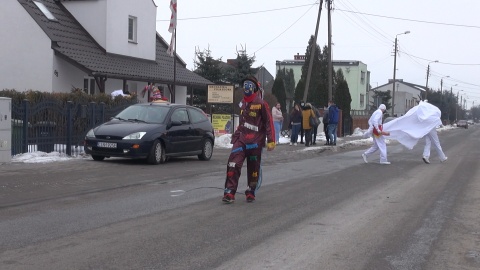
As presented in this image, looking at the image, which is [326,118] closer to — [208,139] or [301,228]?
[208,139]

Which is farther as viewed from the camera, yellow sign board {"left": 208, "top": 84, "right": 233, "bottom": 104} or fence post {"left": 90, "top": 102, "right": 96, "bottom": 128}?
yellow sign board {"left": 208, "top": 84, "right": 233, "bottom": 104}

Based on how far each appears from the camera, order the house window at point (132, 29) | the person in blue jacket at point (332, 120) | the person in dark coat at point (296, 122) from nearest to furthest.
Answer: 1. the person in blue jacket at point (332, 120)
2. the person in dark coat at point (296, 122)
3. the house window at point (132, 29)

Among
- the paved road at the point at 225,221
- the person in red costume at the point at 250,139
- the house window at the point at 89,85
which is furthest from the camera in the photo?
the house window at the point at 89,85

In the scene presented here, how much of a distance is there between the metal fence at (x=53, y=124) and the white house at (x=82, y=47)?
8231mm

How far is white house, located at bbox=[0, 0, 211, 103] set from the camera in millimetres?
26344

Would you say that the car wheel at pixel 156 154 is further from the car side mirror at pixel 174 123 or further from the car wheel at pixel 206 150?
the car wheel at pixel 206 150

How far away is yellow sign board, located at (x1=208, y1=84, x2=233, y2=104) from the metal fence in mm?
9003

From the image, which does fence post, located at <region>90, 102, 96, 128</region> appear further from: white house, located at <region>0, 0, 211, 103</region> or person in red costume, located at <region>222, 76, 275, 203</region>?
person in red costume, located at <region>222, 76, 275, 203</region>

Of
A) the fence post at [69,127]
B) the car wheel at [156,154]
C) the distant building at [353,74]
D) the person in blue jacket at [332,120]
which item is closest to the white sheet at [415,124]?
the person in blue jacket at [332,120]

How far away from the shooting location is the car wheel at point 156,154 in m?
15.6

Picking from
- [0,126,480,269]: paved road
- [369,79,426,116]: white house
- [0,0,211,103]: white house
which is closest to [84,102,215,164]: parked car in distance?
[0,126,480,269]: paved road

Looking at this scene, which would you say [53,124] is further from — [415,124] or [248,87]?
[415,124]

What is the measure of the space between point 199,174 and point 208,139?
3864 millimetres

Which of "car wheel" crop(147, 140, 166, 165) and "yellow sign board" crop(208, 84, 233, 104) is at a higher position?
"yellow sign board" crop(208, 84, 233, 104)
